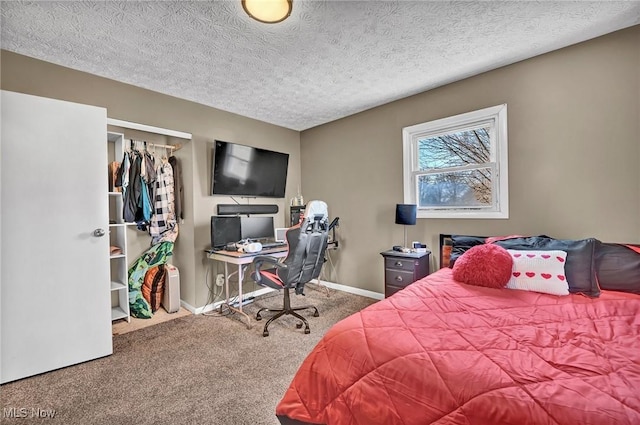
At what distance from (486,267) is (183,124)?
3.29 metres

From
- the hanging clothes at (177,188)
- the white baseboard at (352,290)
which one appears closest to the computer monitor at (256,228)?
the hanging clothes at (177,188)

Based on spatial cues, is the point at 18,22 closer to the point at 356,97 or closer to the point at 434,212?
the point at 356,97

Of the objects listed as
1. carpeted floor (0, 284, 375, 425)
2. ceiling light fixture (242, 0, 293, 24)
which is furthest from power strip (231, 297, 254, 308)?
ceiling light fixture (242, 0, 293, 24)

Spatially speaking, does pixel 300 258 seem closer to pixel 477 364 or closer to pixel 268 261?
pixel 268 261

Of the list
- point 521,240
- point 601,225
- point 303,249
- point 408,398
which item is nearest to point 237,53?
point 303,249

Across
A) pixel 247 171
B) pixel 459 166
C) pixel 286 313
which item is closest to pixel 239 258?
pixel 286 313

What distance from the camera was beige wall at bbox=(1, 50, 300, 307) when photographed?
237 centimetres

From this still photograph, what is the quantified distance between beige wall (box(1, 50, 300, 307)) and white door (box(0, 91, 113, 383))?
534 millimetres

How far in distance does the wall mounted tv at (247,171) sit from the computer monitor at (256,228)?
1.12 ft

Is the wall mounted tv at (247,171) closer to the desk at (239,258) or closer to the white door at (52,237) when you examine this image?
the desk at (239,258)

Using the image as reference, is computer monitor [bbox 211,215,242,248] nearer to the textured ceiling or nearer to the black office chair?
the black office chair

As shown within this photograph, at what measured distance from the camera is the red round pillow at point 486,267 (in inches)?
75.3

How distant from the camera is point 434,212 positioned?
3145 mm

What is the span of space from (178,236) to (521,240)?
357 cm
